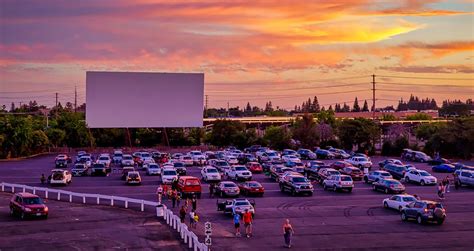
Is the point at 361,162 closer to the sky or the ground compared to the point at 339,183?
closer to the sky

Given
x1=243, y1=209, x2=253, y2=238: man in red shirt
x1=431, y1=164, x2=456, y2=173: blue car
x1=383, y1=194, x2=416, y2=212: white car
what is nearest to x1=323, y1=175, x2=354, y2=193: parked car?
x1=383, y1=194, x2=416, y2=212: white car

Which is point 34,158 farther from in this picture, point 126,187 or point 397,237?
point 397,237

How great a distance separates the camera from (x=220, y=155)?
70.2 m

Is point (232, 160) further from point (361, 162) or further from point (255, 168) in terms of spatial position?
point (361, 162)

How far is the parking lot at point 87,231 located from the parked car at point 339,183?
1604cm

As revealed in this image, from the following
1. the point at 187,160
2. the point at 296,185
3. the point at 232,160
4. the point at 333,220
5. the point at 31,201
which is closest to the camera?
the point at 31,201

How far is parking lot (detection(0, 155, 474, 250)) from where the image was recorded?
25.7 m

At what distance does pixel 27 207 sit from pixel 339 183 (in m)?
21.7

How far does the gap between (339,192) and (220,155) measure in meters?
27.5

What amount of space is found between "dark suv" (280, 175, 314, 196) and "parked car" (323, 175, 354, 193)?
8.82 feet

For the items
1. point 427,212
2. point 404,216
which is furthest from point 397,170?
point 427,212

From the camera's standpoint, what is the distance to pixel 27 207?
3102 centimetres

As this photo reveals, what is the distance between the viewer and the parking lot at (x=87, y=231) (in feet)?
81.1

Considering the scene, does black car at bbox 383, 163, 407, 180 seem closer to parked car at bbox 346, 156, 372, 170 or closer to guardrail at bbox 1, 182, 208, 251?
parked car at bbox 346, 156, 372, 170
